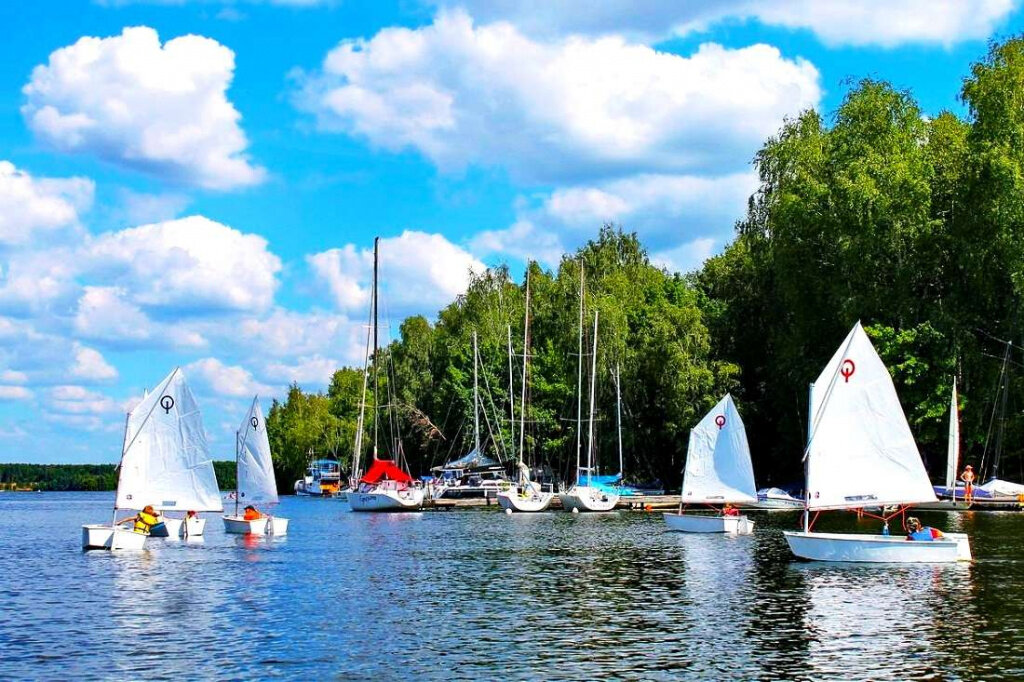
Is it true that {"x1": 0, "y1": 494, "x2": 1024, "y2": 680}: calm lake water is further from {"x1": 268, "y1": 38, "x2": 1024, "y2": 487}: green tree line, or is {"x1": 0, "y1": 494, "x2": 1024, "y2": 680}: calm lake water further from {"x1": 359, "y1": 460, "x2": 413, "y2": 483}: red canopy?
{"x1": 359, "y1": 460, "x2": 413, "y2": 483}: red canopy

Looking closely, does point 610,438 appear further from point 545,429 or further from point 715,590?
point 715,590

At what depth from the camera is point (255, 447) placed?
238 ft

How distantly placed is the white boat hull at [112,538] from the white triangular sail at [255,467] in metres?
12.4

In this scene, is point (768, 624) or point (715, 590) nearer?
point (768, 624)

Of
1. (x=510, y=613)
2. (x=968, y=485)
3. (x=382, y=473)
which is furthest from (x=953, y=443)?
(x=510, y=613)

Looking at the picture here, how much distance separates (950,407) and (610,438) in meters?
40.0

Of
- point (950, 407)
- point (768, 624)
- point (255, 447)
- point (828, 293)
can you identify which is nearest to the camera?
point (768, 624)

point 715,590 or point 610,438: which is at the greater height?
point 610,438

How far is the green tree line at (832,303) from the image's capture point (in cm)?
8075

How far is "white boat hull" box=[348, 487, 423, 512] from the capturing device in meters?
101

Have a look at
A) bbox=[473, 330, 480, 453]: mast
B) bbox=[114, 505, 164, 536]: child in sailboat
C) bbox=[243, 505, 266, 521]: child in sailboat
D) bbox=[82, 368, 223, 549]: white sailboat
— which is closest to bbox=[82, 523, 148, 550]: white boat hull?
bbox=[82, 368, 223, 549]: white sailboat

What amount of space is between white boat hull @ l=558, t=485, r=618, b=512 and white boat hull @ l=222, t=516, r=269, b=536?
31.6 metres

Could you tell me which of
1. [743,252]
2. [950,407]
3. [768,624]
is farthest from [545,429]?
[768,624]

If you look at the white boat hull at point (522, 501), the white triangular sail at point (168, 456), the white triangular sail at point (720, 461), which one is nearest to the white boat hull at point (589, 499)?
the white boat hull at point (522, 501)
